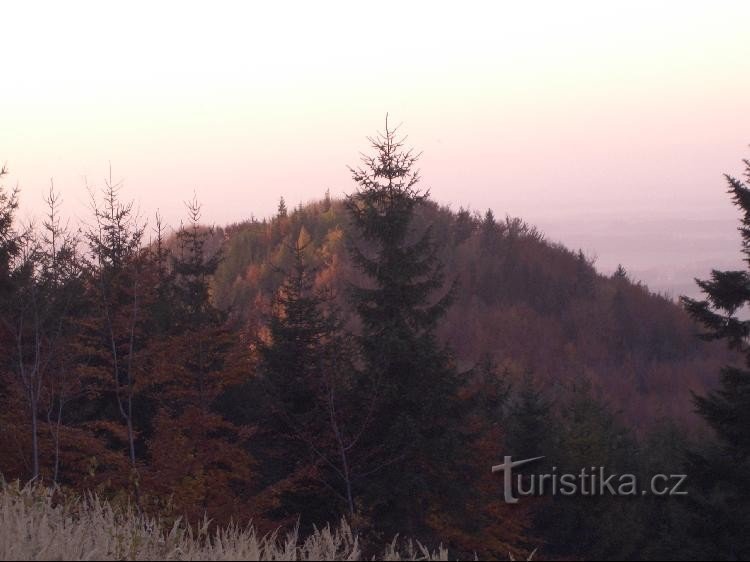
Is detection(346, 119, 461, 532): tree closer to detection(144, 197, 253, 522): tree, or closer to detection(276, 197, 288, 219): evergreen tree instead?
detection(144, 197, 253, 522): tree

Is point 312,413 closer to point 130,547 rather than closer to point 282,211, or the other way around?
point 130,547

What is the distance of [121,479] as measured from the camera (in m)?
24.4

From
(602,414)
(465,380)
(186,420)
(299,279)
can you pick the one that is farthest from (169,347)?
(602,414)

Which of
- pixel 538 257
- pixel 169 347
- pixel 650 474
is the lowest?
pixel 650 474

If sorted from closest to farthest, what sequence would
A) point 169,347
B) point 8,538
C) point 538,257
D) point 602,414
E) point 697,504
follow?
point 8,538
point 697,504
point 169,347
point 602,414
point 538,257

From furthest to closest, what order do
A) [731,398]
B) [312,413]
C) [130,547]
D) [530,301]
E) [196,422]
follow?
[530,301]
[196,422]
[312,413]
[731,398]
[130,547]

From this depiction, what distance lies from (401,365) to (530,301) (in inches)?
4286

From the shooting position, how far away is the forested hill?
10900cm

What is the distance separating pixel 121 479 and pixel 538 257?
12200 centimetres

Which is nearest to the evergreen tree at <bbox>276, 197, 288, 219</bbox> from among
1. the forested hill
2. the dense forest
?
the forested hill

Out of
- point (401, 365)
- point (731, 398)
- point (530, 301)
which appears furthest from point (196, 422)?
point (530, 301)

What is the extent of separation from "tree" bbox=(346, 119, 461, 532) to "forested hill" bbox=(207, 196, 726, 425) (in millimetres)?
67592

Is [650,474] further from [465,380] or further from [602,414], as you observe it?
A: [465,380]

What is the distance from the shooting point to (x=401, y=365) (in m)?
26.5
